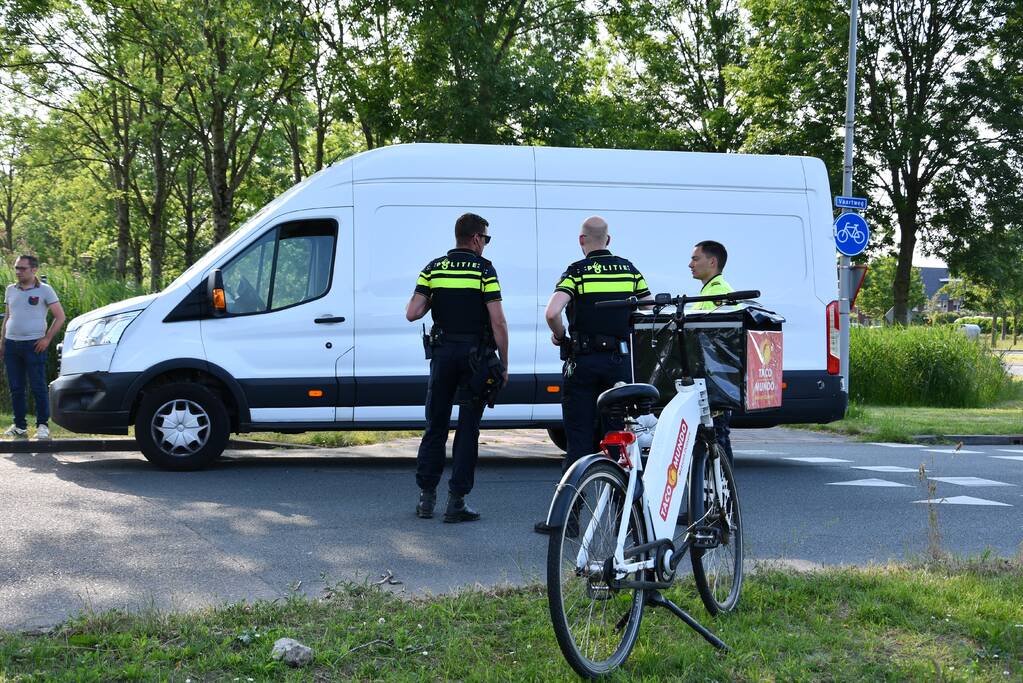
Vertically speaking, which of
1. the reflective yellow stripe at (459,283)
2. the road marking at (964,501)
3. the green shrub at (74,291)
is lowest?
the road marking at (964,501)

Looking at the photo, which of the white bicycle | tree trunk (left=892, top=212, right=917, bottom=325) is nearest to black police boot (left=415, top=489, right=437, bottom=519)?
the white bicycle

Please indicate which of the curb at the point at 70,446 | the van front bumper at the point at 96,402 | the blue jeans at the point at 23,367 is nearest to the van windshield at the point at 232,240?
the van front bumper at the point at 96,402

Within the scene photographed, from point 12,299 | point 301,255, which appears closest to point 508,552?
Answer: point 301,255

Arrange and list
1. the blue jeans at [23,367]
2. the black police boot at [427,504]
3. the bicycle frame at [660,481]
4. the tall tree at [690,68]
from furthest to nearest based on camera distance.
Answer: the tall tree at [690,68], the blue jeans at [23,367], the black police boot at [427,504], the bicycle frame at [660,481]

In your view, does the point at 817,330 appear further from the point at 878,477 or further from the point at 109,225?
the point at 109,225

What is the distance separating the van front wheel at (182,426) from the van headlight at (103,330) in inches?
23.5

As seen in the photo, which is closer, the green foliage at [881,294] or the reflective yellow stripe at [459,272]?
the reflective yellow stripe at [459,272]

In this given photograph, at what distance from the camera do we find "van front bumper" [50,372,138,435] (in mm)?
9023

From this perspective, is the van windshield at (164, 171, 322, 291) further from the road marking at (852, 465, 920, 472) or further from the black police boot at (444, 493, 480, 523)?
the road marking at (852, 465, 920, 472)

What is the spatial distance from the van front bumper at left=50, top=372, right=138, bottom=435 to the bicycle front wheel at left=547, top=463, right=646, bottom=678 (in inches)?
246

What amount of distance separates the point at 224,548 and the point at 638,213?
518 cm

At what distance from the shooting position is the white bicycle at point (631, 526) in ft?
11.9

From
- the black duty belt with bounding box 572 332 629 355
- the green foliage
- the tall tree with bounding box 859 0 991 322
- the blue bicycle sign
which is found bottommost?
the black duty belt with bounding box 572 332 629 355

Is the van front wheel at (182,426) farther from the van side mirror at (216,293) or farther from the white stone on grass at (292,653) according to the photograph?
the white stone on grass at (292,653)
